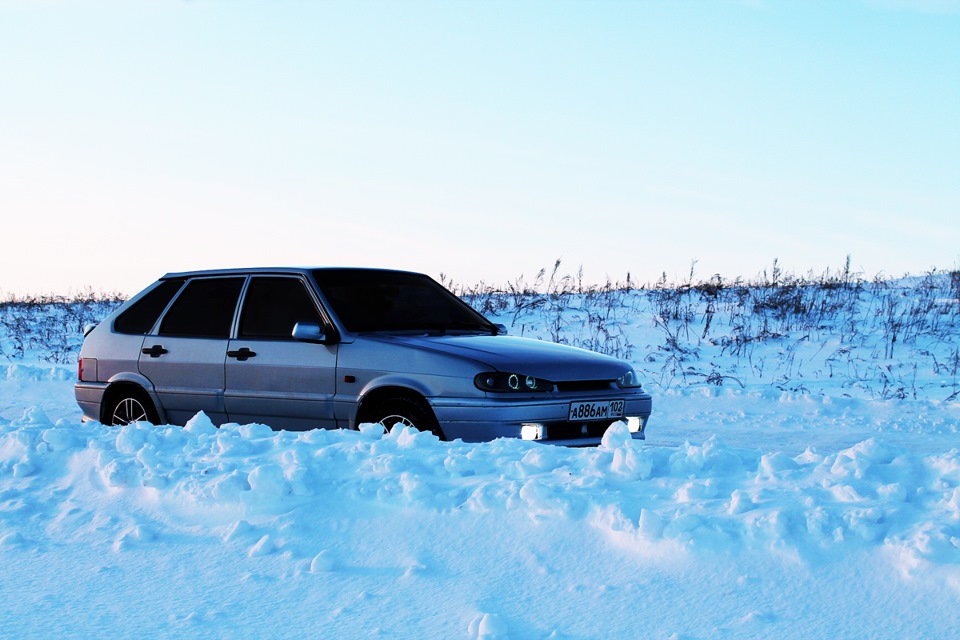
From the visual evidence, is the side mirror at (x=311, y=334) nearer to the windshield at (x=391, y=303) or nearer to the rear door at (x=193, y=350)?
Answer: the windshield at (x=391, y=303)

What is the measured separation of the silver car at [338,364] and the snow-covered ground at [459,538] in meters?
0.88

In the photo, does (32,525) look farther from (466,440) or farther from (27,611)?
(466,440)

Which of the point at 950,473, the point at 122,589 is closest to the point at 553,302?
the point at 950,473

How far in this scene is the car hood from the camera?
6062mm

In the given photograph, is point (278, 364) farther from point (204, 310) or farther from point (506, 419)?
point (506, 419)

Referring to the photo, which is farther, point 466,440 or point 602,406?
point 602,406

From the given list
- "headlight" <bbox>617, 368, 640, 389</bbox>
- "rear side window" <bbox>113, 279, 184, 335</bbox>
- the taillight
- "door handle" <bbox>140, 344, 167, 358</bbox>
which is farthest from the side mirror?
the taillight

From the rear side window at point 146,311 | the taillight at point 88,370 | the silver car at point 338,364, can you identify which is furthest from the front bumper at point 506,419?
the taillight at point 88,370

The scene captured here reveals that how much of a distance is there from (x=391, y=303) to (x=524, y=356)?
1.22 m

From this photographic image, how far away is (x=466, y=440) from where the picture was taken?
232 inches

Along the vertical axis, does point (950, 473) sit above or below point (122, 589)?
above

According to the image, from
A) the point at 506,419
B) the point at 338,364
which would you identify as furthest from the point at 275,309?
the point at 506,419

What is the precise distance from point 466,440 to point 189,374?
7.81ft

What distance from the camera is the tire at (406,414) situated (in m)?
5.98
